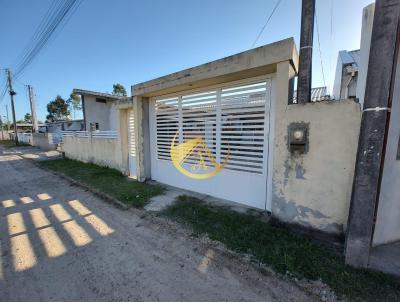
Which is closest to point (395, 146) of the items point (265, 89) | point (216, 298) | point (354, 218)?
point (354, 218)

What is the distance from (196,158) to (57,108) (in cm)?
5504

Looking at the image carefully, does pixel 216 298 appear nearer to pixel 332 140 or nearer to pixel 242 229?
pixel 242 229

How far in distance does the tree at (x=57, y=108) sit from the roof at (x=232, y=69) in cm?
5320

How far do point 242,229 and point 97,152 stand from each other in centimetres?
794

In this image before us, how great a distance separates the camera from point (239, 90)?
3.98 m

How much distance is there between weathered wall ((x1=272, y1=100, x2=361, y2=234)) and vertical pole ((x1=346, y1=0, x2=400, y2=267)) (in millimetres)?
308

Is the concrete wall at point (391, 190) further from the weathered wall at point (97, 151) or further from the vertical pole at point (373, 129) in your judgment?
the weathered wall at point (97, 151)

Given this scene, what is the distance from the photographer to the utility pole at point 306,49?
275cm

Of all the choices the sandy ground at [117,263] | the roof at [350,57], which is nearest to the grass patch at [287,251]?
the sandy ground at [117,263]

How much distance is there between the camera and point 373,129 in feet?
6.97

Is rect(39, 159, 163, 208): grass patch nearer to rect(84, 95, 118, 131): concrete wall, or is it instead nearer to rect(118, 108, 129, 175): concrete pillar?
rect(118, 108, 129, 175): concrete pillar

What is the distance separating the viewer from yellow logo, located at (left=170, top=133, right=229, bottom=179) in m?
4.64

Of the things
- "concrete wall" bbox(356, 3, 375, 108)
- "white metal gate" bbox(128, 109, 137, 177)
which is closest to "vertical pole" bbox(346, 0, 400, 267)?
"concrete wall" bbox(356, 3, 375, 108)

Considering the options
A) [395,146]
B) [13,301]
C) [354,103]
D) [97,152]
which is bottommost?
[13,301]
